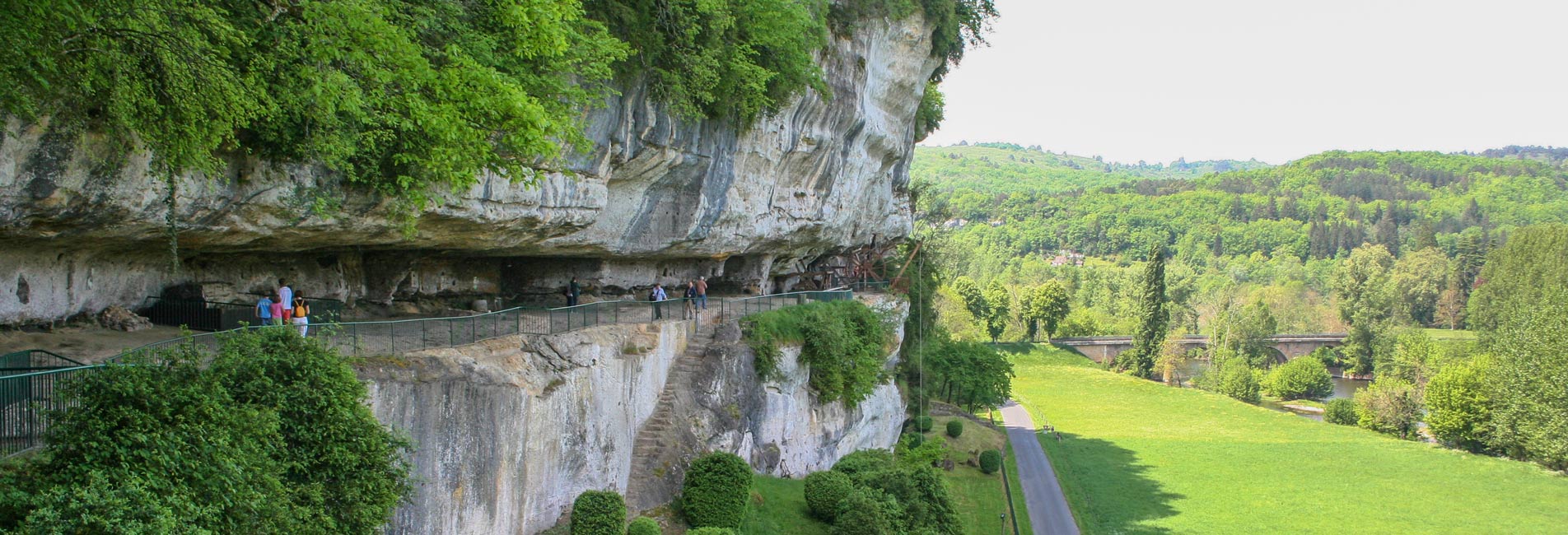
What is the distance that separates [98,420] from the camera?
8.16 m

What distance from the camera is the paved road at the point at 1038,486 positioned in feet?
118

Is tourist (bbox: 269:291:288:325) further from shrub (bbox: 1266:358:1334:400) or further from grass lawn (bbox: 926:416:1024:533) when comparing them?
shrub (bbox: 1266:358:1334:400)

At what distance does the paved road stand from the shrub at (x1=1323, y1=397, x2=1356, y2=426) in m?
22.7

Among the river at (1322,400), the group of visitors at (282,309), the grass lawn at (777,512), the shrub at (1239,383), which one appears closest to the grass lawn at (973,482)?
the grass lawn at (777,512)

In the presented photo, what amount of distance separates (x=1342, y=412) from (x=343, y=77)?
6979 cm

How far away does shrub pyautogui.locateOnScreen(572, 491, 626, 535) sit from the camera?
53.9 ft

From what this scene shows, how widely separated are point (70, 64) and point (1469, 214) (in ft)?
654

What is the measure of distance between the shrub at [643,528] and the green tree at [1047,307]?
277 feet

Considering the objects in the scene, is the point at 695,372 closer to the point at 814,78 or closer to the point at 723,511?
the point at 723,511

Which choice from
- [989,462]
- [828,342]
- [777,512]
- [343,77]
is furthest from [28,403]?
[989,462]

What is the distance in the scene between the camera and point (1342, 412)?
215ft

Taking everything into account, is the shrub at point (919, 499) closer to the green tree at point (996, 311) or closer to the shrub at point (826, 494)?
the shrub at point (826, 494)

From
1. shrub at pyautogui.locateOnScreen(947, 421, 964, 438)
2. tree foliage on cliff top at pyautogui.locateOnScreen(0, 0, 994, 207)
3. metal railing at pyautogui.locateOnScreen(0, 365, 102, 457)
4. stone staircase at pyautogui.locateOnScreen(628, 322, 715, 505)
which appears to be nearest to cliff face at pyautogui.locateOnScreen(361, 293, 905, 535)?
stone staircase at pyautogui.locateOnScreen(628, 322, 715, 505)

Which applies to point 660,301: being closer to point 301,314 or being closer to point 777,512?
point 777,512
